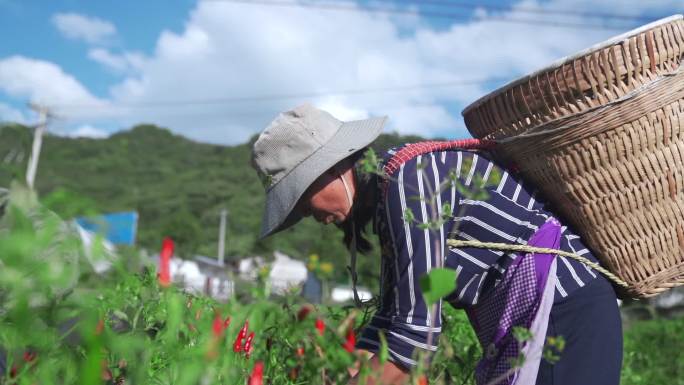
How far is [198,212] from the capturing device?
6381 centimetres

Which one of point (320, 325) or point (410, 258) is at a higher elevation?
point (410, 258)

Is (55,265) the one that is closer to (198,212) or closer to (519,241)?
(519,241)

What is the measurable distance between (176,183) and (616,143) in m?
74.2

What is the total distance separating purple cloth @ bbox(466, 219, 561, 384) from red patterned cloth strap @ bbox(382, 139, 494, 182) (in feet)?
0.99

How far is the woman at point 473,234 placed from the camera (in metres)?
1.70

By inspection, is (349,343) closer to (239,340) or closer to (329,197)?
(239,340)

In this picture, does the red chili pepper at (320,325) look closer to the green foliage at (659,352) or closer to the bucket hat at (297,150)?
the bucket hat at (297,150)

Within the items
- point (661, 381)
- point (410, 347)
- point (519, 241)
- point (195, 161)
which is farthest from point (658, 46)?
point (195, 161)

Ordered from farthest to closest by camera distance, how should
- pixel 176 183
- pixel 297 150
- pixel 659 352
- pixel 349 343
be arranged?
pixel 176 183 < pixel 659 352 < pixel 297 150 < pixel 349 343

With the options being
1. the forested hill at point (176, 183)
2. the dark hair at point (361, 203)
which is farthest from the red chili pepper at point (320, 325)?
the forested hill at point (176, 183)

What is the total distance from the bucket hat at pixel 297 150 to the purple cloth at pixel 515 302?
1.75 ft

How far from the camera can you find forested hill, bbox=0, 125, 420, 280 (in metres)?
51.9

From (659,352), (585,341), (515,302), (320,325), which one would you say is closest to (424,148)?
(515,302)

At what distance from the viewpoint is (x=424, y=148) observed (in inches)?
69.9
